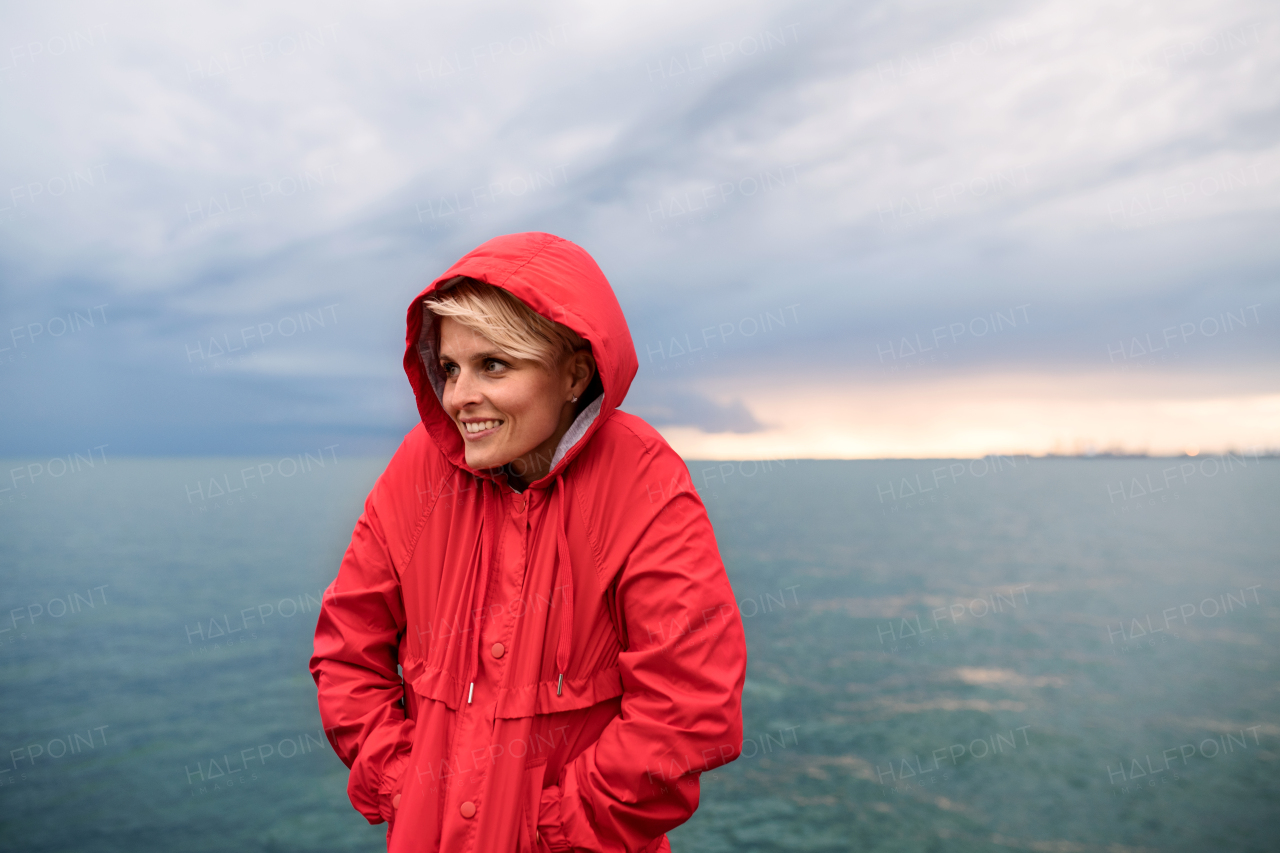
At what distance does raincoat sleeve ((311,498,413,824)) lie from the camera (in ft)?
6.88

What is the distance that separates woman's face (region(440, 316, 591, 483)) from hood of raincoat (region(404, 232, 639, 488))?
4.2 inches

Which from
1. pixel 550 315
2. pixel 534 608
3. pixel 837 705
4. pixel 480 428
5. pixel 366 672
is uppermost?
pixel 550 315

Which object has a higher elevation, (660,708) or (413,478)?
(413,478)

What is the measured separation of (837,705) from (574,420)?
20133mm

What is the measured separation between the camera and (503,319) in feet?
6.40

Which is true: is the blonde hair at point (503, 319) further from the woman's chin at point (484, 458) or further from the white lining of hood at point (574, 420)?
the woman's chin at point (484, 458)

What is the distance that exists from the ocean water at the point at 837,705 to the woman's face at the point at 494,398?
35.6 feet

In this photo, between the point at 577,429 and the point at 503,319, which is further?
the point at 577,429

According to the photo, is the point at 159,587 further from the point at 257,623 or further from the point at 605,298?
the point at 605,298

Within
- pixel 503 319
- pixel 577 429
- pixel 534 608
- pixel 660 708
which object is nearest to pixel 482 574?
pixel 534 608

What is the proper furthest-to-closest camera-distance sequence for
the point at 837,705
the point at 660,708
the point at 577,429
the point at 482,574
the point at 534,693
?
the point at 837,705 → the point at 577,429 → the point at 482,574 → the point at 534,693 → the point at 660,708

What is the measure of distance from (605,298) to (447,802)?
4.97 ft

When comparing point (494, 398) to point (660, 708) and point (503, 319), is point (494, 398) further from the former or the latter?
point (660, 708)

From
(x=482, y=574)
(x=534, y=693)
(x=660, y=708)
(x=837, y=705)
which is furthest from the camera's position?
(x=837, y=705)
